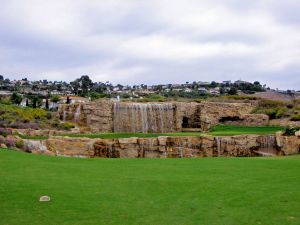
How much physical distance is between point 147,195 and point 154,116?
36782 millimetres

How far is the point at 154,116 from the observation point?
46.6 meters

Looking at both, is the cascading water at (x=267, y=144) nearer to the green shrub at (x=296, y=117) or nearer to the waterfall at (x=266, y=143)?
the waterfall at (x=266, y=143)

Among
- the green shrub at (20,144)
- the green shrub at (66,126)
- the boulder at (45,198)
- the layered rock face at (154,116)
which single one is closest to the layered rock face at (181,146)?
the green shrub at (20,144)

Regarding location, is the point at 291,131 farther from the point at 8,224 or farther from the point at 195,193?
the point at 8,224

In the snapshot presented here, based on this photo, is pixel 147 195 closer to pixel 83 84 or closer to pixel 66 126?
pixel 66 126

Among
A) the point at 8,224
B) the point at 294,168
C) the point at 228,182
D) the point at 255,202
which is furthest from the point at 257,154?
the point at 8,224

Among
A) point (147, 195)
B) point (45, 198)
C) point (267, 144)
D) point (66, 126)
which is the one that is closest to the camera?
point (45, 198)

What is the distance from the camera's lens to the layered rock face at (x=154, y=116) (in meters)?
44.3

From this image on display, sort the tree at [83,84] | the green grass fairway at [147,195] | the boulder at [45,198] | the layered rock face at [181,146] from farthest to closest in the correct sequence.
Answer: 1. the tree at [83,84]
2. the layered rock face at [181,146]
3. the boulder at [45,198]
4. the green grass fairway at [147,195]

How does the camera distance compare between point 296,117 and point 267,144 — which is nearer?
point 267,144

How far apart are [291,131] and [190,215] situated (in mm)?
25351

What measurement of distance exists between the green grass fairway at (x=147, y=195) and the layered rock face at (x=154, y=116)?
1194 inches

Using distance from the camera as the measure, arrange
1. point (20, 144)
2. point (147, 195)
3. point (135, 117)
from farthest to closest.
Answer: point (135, 117) → point (20, 144) → point (147, 195)

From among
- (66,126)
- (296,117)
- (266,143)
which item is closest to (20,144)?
(66,126)
